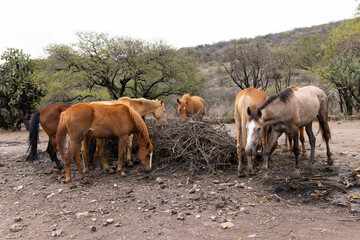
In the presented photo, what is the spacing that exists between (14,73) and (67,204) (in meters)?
15.3

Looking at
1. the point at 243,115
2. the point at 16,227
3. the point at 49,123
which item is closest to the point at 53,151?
the point at 49,123

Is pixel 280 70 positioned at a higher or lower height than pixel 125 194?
higher

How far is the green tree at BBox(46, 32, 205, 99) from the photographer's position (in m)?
16.1

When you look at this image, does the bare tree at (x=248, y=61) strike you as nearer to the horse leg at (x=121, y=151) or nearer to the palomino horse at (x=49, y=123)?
the palomino horse at (x=49, y=123)

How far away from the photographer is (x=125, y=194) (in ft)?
15.6

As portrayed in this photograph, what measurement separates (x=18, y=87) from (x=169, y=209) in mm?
15791

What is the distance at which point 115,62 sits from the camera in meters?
16.6

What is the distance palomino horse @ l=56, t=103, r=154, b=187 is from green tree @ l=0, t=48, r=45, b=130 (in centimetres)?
1256

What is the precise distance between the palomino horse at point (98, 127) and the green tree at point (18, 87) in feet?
41.2

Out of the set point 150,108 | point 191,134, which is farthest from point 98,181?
point 150,108

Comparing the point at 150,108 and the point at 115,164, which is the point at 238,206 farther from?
the point at 150,108

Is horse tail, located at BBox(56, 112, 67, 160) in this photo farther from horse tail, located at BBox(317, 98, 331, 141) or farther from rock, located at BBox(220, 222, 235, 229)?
horse tail, located at BBox(317, 98, 331, 141)

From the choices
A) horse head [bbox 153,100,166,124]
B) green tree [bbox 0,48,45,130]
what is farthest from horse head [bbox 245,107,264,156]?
green tree [bbox 0,48,45,130]

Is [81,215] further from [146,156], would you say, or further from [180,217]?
[146,156]
